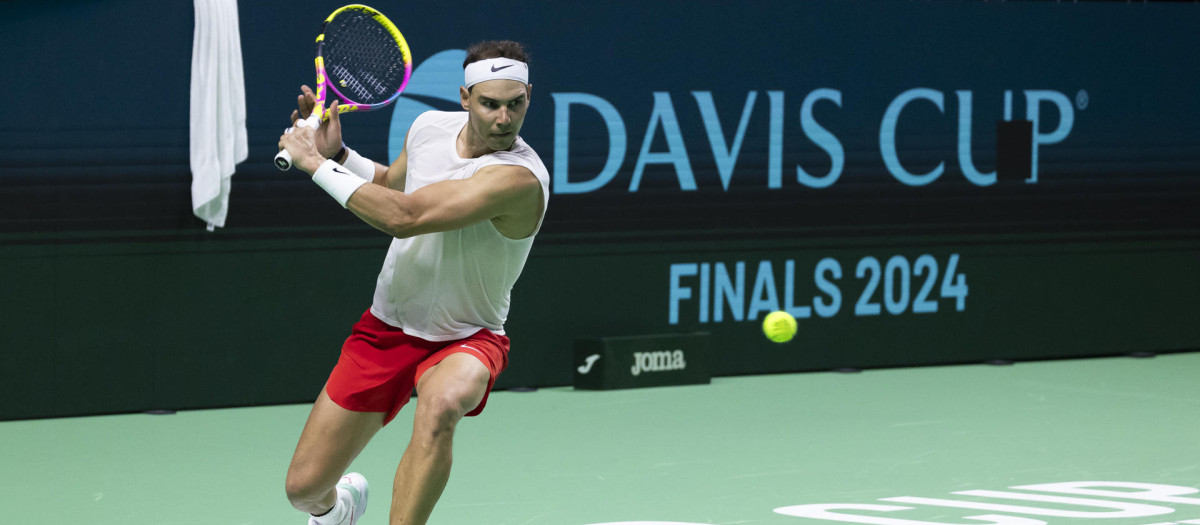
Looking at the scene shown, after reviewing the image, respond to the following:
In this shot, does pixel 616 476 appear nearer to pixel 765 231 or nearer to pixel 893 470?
pixel 893 470

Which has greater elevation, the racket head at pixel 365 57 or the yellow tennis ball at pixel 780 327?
the racket head at pixel 365 57

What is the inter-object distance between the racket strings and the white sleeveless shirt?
57 cm

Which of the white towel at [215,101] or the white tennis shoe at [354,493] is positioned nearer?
the white tennis shoe at [354,493]

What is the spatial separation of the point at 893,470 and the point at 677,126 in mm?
2947

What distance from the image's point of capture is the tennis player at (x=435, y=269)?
4.73 m

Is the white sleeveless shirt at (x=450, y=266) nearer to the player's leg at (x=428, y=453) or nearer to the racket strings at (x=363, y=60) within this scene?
the player's leg at (x=428, y=453)

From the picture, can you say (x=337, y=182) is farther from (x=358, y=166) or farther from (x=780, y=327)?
(x=780, y=327)

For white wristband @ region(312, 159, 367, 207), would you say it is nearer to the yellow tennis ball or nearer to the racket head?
the racket head

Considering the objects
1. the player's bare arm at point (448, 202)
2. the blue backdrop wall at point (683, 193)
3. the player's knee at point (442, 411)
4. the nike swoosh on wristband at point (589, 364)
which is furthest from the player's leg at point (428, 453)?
the nike swoosh on wristband at point (589, 364)

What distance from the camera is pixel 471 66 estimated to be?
4.96m

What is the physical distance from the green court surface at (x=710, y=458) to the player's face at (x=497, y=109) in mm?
1520

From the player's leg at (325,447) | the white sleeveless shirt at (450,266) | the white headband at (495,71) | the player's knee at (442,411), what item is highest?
the white headband at (495,71)

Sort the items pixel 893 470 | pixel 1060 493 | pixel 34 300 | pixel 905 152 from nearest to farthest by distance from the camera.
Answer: pixel 1060 493 → pixel 893 470 → pixel 34 300 → pixel 905 152

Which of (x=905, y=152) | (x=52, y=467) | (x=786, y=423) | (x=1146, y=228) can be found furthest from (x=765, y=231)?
(x=52, y=467)
